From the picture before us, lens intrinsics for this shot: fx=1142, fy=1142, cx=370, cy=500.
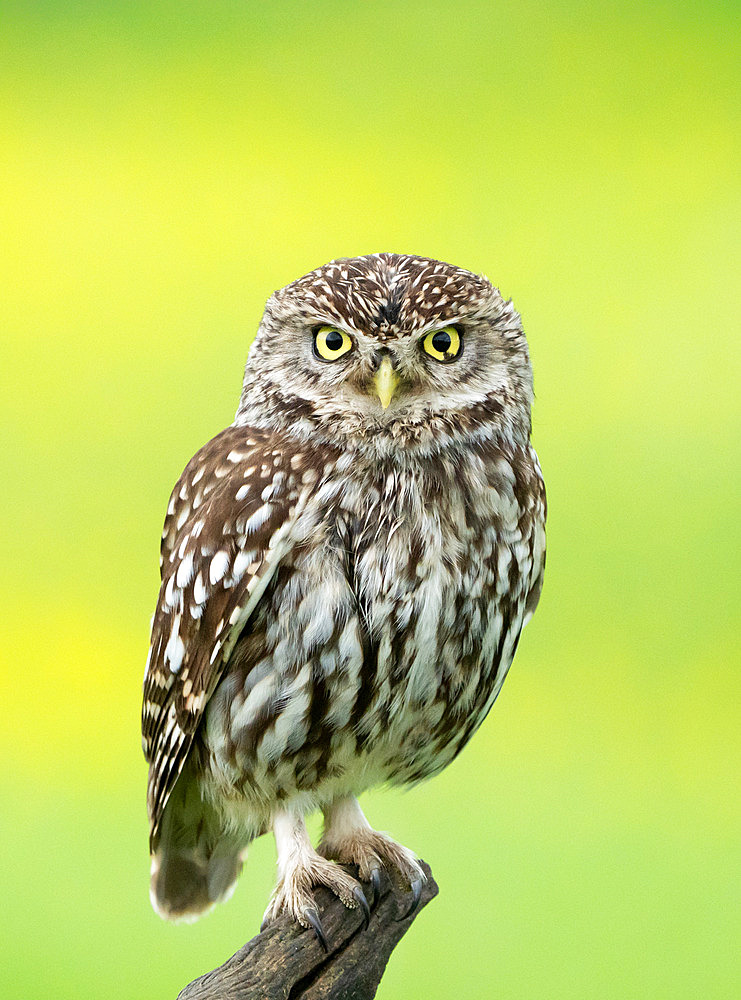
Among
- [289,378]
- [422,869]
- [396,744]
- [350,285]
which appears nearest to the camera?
[350,285]

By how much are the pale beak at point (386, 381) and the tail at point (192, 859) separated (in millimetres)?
784

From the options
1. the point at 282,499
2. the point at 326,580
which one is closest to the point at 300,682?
the point at 326,580

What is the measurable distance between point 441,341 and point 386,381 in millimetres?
125

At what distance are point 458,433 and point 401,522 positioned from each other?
0.48 feet

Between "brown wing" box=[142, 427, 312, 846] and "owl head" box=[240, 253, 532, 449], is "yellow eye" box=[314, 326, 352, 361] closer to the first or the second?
"owl head" box=[240, 253, 532, 449]

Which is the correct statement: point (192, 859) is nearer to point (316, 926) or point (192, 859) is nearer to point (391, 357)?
point (316, 926)

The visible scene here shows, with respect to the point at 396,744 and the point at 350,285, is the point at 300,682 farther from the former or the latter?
the point at 350,285

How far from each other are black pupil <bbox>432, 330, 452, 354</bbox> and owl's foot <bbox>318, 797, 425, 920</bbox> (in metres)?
0.79

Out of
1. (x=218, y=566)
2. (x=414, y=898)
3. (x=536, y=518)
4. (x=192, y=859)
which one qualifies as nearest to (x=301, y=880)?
(x=414, y=898)

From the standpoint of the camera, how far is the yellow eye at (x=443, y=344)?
1.51 meters

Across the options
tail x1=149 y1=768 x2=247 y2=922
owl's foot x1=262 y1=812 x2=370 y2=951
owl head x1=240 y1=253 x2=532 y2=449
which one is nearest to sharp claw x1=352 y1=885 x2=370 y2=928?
owl's foot x1=262 y1=812 x2=370 y2=951

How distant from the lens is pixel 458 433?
1591mm

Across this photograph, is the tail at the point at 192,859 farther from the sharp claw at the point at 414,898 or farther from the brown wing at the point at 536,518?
the brown wing at the point at 536,518

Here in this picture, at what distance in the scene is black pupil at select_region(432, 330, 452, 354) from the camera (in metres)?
1.52
